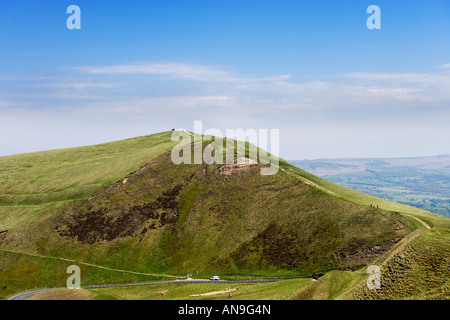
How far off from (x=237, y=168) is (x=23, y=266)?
289 ft

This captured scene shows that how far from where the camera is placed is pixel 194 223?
128m

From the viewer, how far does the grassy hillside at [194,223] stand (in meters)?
99.8

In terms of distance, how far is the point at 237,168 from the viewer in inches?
5822

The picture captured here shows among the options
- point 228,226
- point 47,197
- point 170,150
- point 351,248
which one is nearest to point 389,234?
point 351,248

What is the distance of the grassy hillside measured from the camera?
99812 mm
